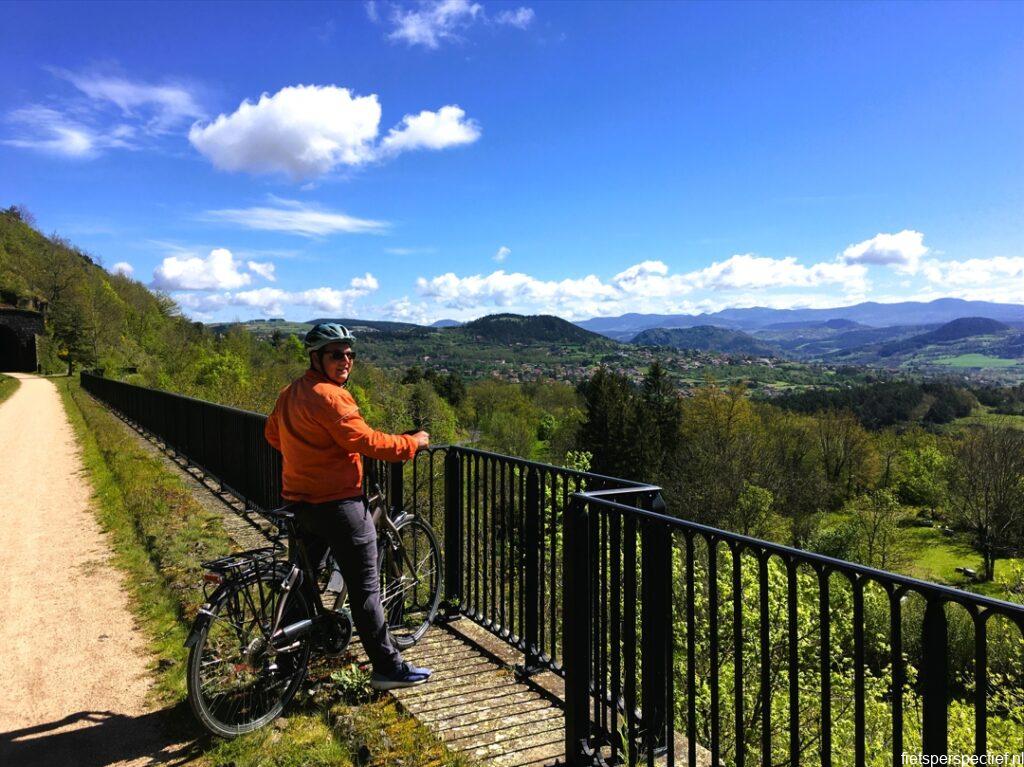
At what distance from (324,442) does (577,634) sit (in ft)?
5.58

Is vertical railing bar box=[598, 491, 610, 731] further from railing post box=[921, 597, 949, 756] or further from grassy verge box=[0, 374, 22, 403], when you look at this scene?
grassy verge box=[0, 374, 22, 403]

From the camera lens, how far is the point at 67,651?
4.66m

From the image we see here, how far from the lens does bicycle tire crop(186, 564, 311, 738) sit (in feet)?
11.1

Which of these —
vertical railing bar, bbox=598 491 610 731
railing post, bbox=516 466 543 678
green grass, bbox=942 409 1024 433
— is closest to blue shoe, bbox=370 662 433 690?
railing post, bbox=516 466 543 678

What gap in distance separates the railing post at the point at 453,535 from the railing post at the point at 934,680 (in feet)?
11.7

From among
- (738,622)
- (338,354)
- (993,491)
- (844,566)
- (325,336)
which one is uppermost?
(325,336)

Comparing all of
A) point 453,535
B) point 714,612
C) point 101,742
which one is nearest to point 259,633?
point 101,742

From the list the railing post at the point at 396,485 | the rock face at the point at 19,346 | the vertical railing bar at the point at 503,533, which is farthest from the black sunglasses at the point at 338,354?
the rock face at the point at 19,346

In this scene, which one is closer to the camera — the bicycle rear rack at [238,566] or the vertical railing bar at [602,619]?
the vertical railing bar at [602,619]

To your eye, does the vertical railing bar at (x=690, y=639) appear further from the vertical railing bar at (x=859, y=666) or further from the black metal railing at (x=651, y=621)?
the vertical railing bar at (x=859, y=666)

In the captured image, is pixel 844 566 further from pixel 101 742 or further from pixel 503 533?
pixel 101 742

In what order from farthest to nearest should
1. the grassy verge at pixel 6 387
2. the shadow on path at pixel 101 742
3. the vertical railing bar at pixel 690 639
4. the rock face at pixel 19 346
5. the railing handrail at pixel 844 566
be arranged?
1. the rock face at pixel 19 346
2. the grassy verge at pixel 6 387
3. the shadow on path at pixel 101 742
4. the vertical railing bar at pixel 690 639
5. the railing handrail at pixel 844 566

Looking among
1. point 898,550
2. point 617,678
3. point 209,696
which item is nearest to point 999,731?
point 617,678

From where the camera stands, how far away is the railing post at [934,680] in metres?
1.93
